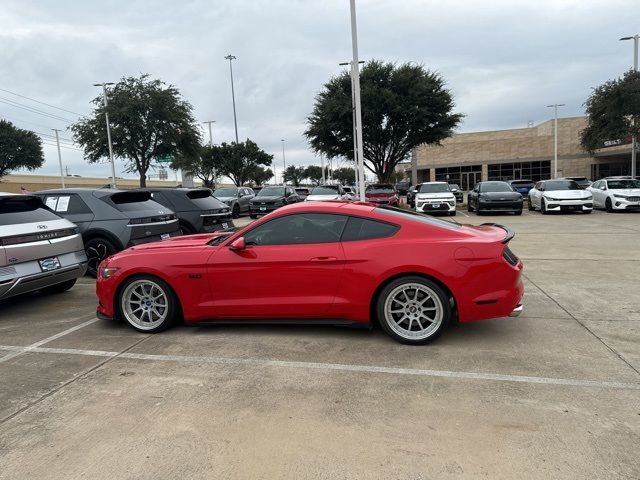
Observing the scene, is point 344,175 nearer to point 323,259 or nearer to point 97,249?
point 97,249

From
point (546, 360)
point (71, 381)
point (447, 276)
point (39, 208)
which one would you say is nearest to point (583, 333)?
point (546, 360)

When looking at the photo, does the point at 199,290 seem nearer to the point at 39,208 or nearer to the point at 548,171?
the point at 39,208

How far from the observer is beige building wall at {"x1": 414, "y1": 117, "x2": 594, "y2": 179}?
186 feet

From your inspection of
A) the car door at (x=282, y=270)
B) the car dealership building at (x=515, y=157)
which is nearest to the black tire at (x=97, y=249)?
the car door at (x=282, y=270)

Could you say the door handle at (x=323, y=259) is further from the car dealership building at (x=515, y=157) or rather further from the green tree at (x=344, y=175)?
the green tree at (x=344, y=175)

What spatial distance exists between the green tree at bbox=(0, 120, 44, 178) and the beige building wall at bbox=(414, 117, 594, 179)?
43.3 meters

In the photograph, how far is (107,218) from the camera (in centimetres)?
835

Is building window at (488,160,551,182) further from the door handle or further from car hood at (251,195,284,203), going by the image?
the door handle

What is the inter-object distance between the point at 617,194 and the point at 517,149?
1653 inches

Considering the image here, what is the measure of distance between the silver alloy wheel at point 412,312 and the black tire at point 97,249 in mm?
5580

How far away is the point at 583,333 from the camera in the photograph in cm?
499

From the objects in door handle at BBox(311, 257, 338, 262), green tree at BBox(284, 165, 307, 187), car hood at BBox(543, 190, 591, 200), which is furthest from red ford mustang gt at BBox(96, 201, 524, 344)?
green tree at BBox(284, 165, 307, 187)

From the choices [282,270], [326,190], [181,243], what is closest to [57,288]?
[181,243]

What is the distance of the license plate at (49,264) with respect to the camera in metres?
6.40
